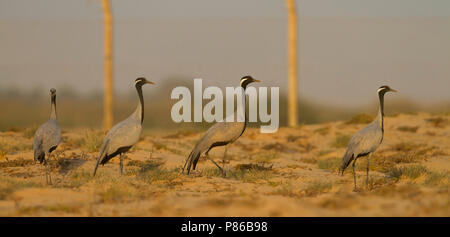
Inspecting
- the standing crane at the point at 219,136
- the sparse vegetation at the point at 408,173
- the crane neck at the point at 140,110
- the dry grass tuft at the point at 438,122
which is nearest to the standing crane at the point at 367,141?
the sparse vegetation at the point at 408,173

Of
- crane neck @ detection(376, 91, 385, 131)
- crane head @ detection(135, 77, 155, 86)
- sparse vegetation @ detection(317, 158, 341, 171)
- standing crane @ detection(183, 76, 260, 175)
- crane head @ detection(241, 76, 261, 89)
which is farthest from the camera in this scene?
sparse vegetation @ detection(317, 158, 341, 171)

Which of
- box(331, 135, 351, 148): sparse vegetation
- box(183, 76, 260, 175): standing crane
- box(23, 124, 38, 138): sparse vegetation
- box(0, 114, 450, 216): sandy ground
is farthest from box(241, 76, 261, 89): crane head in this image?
box(23, 124, 38, 138): sparse vegetation

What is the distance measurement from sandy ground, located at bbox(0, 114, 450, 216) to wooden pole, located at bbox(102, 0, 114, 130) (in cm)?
371

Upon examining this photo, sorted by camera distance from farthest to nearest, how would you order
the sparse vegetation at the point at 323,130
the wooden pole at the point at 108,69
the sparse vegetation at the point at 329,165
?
1. the wooden pole at the point at 108,69
2. the sparse vegetation at the point at 323,130
3. the sparse vegetation at the point at 329,165

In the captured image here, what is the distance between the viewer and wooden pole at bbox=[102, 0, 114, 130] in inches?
806

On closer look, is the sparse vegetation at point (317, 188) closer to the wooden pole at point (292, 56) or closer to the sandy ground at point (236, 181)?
the sandy ground at point (236, 181)

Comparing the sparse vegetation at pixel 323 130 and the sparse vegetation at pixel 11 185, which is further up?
the sparse vegetation at pixel 323 130

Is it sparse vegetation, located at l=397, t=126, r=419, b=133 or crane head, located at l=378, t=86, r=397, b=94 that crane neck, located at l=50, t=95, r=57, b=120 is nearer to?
crane head, located at l=378, t=86, r=397, b=94

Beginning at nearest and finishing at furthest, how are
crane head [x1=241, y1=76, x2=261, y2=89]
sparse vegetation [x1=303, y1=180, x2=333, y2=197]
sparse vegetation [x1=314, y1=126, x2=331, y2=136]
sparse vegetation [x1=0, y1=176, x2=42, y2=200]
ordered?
sparse vegetation [x1=0, y1=176, x2=42, y2=200]
sparse vegetation [x1=303, y1=180, x2=333, y2=197]
crane head [x1=241, y1=76, x2=261, y2=89]
sparse vegetation [x1=314, y1=126, x2=331, y2=136]

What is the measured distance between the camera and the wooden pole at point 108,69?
2047cm

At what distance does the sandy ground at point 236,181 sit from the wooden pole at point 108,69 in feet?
12.2

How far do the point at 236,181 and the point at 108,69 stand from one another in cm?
1135
